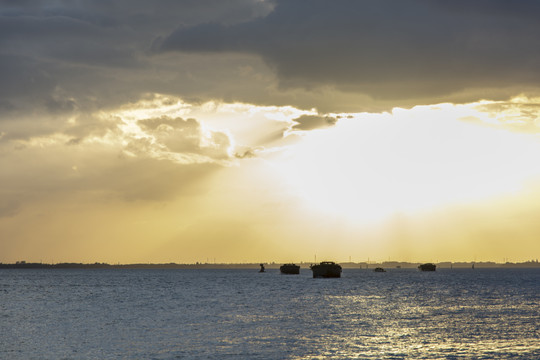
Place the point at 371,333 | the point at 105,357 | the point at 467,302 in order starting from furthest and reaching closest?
the point at 467,302 < the point at 371,333 < the point at 105,357

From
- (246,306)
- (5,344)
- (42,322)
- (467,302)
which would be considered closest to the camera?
(5,344)

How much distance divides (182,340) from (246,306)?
142ft

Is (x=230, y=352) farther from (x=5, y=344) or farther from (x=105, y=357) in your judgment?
(x=5, y=344)

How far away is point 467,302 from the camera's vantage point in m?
117

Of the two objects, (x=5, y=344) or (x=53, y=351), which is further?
(x=5, y=344)

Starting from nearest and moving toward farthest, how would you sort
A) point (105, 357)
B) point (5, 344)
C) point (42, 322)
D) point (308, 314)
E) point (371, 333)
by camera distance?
→ 1. point (105, 357)
2. point (5, 344)
3. point (371, 333)
4. point (42, 322)
5. point (308, 314)

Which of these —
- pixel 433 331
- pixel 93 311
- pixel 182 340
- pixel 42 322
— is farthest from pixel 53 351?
pixel 93 311

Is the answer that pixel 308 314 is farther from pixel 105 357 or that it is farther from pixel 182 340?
pixel 105 357

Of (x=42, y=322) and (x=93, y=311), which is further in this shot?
(x=93, y=311)

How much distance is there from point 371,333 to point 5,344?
35599mm

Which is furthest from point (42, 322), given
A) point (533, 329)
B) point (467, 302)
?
point (467, 302)

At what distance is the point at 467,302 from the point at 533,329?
160 feet

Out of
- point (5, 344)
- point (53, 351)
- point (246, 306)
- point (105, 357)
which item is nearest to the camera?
point (105, 357)

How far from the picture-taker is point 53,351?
58312 mm
